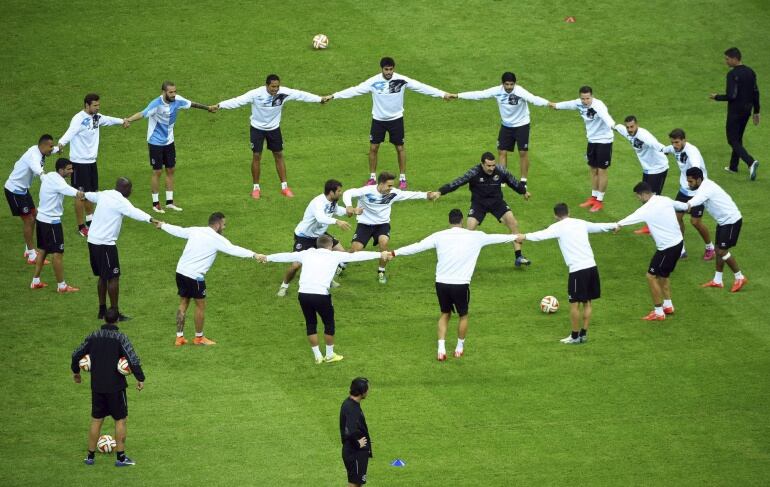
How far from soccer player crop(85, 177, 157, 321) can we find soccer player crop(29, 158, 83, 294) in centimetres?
134

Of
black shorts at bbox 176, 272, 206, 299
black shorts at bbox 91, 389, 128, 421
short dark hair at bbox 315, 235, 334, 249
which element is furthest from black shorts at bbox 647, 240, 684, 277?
black shorts at bbox 91, 389, 128, 421

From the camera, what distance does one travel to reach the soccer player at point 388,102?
2973 centimetres

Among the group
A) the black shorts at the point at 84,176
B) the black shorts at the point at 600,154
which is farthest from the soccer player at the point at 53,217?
the black shorts at the point at 600,154

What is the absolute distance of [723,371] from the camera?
909 inches

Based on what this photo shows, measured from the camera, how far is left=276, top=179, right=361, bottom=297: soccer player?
25.0 m

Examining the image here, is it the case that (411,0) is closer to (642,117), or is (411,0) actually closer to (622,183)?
(642,117)

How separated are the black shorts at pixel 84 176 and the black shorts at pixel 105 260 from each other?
4473 mm

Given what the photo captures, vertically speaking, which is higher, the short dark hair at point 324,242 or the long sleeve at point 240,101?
the long sleeve at point 240,101

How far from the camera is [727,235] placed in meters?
25.8

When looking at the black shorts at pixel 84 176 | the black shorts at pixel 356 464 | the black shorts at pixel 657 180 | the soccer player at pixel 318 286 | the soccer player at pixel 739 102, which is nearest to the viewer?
the black shorts at pixel 356 464

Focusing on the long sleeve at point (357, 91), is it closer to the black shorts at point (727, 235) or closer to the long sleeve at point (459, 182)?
the long sleeve at point (459, 182)

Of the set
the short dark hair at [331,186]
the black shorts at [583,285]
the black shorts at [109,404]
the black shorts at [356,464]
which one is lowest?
the black shorts at [356,464]

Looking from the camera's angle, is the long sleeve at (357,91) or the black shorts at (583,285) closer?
the black shorts at (583,285)

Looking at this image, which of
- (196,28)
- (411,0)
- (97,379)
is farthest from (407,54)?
(97,379)
